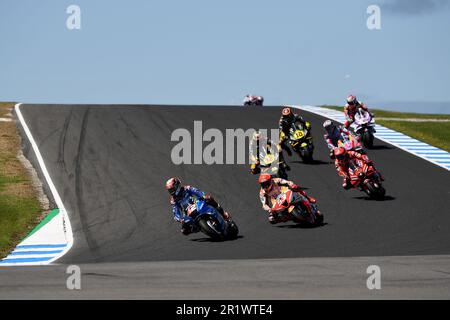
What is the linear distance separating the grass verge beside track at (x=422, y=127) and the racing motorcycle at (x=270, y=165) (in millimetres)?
11688

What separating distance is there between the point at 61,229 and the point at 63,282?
962 centimetres

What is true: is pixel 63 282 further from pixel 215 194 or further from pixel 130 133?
pixel 130 133

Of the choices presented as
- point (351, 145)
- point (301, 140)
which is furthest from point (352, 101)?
point (351, 145)

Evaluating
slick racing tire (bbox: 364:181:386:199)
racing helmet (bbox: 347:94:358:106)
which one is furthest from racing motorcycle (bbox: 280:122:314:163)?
slick racing tire (bbox: 364:181:386:199)

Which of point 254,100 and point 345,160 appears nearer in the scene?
point 345,160

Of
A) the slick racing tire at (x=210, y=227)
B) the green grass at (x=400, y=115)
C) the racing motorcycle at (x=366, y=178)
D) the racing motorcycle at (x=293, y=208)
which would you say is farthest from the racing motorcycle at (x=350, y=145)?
the green grass at (x=400, y=115)

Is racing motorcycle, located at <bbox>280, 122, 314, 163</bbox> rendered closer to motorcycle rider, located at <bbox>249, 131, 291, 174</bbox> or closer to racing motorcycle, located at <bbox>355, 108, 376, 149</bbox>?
racing motorcycle, located at <bbox>355, 108, 376, 149</bbox>

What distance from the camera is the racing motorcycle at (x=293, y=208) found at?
22016 millimetres

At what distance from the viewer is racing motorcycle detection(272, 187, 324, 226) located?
22.0 metres

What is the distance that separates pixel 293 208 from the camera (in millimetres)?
22141

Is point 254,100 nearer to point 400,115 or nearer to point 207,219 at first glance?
point 400,115

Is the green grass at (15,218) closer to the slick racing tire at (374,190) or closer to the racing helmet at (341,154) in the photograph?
the racing helmet at (341,154)

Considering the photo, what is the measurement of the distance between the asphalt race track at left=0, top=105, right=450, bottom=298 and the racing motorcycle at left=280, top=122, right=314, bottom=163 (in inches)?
18.1

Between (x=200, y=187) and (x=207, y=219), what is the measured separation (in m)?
7.88
